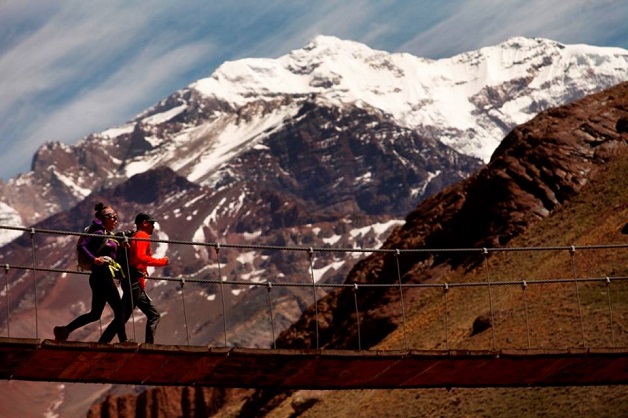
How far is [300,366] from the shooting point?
2781cm

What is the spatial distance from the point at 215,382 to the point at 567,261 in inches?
1407

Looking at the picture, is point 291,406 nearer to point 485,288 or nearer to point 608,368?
point 485,288

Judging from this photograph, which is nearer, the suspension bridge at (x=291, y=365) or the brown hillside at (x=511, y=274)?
the suspension bridge at (x=291, y=365)

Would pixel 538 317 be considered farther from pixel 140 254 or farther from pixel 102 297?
pixel 102 297

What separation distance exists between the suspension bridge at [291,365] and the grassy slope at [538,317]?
3.84 metres

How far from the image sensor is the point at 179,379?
2709cm

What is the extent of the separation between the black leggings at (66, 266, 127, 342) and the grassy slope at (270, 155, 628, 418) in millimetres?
13902

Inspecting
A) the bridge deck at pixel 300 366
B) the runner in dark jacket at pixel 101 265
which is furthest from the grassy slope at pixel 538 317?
the runner in dark jacket at pixel 101 265

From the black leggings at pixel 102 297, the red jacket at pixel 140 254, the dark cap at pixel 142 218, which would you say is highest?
the dark cap at pixel 142 218

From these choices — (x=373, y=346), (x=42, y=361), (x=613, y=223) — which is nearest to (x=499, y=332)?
(x=613, y=223)

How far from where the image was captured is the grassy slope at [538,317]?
4491 cm

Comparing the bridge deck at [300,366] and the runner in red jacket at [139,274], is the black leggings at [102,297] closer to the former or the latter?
the runner in red jacket at [139,274]

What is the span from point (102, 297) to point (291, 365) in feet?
16.1

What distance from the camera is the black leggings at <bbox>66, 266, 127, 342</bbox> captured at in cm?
2436
